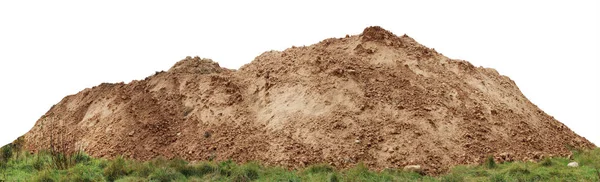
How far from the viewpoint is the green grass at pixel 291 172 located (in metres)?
10.9

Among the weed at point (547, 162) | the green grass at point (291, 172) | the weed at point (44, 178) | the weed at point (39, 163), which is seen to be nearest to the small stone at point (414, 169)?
the green grass at point (291, 172)

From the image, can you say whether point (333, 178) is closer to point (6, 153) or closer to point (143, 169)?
point (143, 169)

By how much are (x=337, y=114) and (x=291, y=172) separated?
6.48ft

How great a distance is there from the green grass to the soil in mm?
470

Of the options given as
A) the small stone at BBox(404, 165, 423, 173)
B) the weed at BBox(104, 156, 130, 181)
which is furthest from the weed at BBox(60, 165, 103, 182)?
the small stone at BBox(404, 165, 423, 173)

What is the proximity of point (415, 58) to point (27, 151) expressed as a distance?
443 inches

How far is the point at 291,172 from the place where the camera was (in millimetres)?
11672

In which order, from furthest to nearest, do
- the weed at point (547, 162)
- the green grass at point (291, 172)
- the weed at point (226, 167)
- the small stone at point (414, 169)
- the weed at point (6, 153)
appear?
1. the weed at point (6, 153)
2. the weed at point (547, 162)
3. the weed at point (226, 167)
4. the small stone at point (414, 169)
5. the green grass at point (291, 172)

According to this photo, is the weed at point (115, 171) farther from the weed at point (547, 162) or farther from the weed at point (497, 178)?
the weed at point (547, 162)

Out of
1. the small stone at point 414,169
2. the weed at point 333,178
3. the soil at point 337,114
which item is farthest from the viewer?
the soil at point 337,114

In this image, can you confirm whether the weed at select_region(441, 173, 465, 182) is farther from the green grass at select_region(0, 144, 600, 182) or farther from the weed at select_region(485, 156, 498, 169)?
the weed at select_region(485, 156, 498, 169)

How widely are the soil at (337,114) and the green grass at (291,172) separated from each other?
470 mm

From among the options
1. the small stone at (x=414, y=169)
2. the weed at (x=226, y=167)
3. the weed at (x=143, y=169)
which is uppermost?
the weed at (x=143, y=169)

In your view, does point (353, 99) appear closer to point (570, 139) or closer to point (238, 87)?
point (238, 87)
